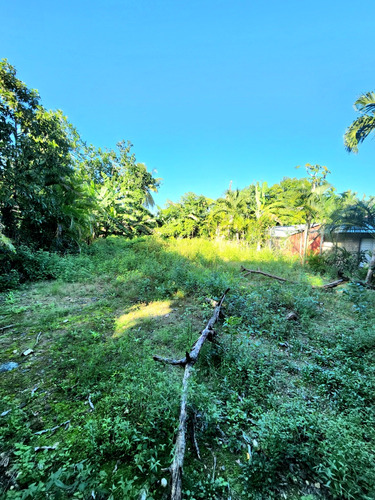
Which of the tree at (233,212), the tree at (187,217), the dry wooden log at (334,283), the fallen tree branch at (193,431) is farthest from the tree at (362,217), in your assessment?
the tree at (187,217)

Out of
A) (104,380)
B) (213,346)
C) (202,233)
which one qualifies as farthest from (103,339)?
(202,233)

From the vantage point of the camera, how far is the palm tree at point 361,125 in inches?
234

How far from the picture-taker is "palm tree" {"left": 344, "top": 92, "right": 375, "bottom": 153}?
5.95m

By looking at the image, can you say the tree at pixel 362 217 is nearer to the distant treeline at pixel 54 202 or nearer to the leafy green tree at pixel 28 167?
the distant treeline at pixel 54 202

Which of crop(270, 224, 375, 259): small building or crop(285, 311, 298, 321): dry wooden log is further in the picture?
crop(270, 224, 375, 259): small building

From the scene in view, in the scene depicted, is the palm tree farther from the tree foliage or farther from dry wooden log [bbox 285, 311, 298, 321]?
the tree foliage

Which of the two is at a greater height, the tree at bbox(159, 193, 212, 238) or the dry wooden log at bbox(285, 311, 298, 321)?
the tree at bbox(159, 193, 212, 238)

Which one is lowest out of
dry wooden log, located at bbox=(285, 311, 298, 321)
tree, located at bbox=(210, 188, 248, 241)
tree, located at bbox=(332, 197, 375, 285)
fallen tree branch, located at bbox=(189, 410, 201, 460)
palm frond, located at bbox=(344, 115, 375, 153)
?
fallen tree branch, located at bbox=(189, 410, 201, 460)

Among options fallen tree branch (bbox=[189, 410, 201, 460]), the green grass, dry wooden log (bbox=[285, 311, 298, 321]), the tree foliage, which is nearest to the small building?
dry wooden log (bbox=[285, 311, 298, 321])

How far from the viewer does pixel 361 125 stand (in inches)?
243

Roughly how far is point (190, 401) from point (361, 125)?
8709mm

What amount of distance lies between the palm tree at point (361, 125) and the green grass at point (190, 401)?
5.54 meters

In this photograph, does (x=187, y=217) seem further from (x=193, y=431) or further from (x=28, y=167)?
(x=193, y=431)

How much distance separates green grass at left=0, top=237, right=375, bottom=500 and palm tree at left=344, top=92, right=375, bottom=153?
554 cm
